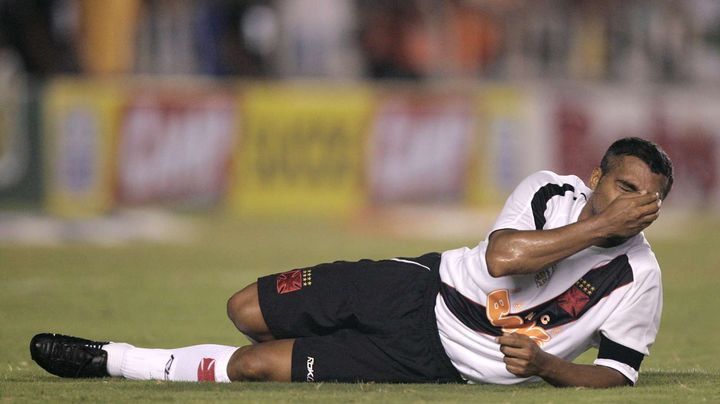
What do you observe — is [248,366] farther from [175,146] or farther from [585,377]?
[175,146]

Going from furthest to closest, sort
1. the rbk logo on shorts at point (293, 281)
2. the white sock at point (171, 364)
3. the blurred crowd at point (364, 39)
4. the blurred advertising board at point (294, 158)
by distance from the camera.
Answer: the blurred crowd at point (364, 39) → the blurred advertising board at point (294, 158) → the rbk logo on shorts at point (293, 281) → the white sock at point (171, 364)

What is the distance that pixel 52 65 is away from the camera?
16984 millimetres

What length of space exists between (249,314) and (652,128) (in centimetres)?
1211

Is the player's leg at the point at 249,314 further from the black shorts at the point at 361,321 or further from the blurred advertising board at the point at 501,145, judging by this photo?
the blurred advertising board at the point at 501,145

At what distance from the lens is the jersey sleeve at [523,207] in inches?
230

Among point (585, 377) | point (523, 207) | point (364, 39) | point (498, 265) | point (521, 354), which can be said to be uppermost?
point (364, 39)

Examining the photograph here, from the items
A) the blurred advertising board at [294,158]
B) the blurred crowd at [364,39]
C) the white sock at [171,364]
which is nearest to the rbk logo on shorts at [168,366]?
the white sock at [171,364]

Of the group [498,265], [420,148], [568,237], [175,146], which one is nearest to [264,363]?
[498,265]

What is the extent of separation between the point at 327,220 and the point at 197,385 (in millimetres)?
10420

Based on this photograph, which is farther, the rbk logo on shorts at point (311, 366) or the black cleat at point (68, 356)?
the black cleat at point (68, 356)

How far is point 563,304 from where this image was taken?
586 centimetres

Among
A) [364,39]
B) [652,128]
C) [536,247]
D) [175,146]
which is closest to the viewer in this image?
[536,247]

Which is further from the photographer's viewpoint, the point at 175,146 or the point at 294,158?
the point at 294,158

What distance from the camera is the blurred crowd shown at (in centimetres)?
1702
